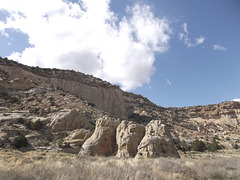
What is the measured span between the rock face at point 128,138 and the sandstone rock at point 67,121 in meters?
11.0

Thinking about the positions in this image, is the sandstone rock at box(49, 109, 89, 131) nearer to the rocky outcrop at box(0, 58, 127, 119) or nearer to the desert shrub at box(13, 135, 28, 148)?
the desert shrub at box(13, 135, 28, 148)

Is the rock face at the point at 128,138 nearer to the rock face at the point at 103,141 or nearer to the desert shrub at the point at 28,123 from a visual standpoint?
the rock face at the point at 103,141

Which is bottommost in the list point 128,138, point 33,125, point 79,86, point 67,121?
point 128,138

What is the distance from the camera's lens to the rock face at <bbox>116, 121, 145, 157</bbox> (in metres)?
14.5

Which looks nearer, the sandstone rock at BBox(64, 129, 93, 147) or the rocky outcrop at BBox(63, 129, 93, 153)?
the rocky outcrop at BBox(63, 129, 93, 153)

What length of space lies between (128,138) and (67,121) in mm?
13179

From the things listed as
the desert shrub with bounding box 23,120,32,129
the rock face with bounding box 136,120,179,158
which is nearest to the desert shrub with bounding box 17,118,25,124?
the desert shrub with bounding box 23,120,32,129

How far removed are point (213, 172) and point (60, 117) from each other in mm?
21749

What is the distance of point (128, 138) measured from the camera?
1478 cm

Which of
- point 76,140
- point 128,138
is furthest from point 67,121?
point 128,138

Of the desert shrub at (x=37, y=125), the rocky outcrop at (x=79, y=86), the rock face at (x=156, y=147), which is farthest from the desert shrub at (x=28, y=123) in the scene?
the rocky outcrop at (x=79, y=86)

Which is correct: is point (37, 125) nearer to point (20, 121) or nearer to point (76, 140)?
point (20, 121)

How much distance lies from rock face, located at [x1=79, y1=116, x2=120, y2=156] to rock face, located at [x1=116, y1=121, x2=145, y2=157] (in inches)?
34.4

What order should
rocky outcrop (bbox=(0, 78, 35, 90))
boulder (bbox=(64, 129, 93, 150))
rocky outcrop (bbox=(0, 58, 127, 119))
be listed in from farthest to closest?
1. rocky outcrop (bbox=(0, 58, 127, 119))
2. rocky outcrop (bbox=(0, 78, 35, 90))
3. boulder (bbox=(64, 129, 93, 150))
